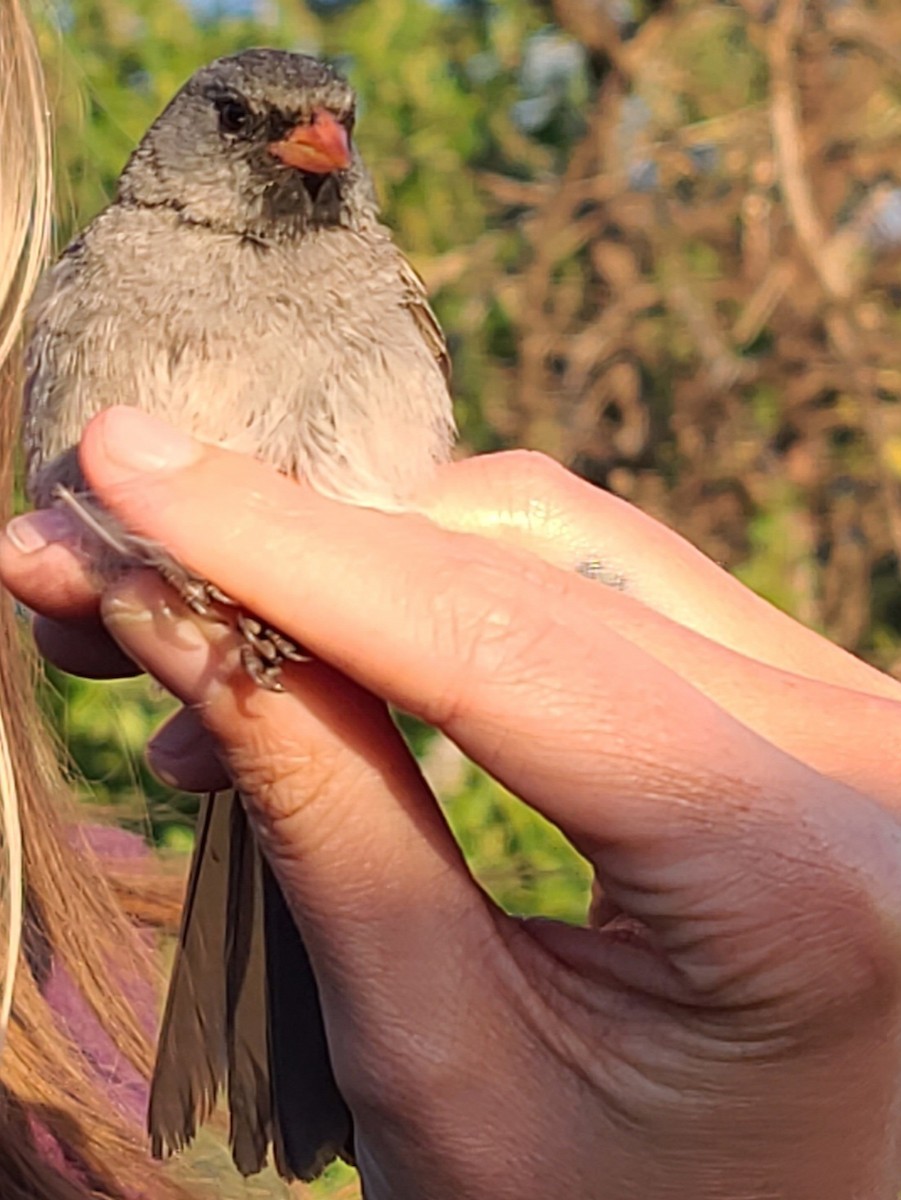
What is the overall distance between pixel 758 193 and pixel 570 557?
11.4 ft

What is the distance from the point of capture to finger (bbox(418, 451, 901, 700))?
4.70ft

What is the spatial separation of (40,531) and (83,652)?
23cm

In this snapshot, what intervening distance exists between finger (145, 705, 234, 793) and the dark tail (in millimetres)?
109

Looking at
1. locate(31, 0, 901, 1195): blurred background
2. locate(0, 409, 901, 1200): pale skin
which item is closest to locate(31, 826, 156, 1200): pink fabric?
locate(0, 409, 901, 1200): pale skin

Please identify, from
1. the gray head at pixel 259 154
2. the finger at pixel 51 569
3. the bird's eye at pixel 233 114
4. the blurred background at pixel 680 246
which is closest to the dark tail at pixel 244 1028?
the finger at pixel 51 569

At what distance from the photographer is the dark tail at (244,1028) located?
59.0 inches

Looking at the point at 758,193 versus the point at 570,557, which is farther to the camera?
the point at 758,193

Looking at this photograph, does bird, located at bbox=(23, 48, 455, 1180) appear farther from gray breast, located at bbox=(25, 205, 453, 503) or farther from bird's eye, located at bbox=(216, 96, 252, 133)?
bird's eye, located at bbox=(216, 96, 252, 133)

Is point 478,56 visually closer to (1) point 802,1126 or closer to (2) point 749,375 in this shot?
(2) point 749,375

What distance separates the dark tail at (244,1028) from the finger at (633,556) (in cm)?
39

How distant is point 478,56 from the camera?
4.67 metres

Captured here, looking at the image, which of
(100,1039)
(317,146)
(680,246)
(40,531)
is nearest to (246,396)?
(40,531)

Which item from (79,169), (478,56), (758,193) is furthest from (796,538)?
(79,169)

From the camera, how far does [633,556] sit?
1438 millimetres
